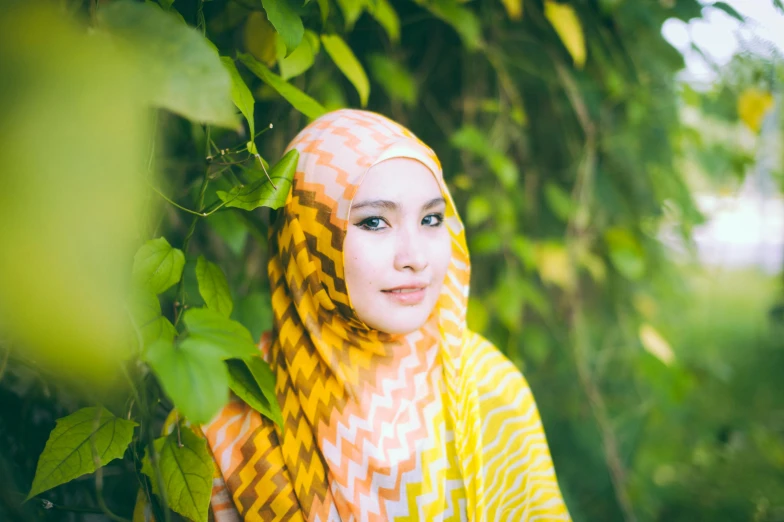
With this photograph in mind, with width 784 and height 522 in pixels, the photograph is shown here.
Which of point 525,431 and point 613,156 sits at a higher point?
point 613,156

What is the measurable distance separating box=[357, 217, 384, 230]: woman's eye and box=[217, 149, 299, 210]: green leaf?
13 cm

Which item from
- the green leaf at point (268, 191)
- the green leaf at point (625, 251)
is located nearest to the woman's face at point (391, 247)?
the green leaf at point (268, 191)

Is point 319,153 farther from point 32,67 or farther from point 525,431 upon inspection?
point 525,431

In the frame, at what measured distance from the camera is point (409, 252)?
914 millimetres

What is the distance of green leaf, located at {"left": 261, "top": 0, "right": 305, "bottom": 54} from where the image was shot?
2.72 ft

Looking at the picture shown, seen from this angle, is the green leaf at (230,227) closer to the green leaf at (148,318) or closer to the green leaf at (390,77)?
the green leaf at (148,318)

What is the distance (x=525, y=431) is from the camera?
3.65ft

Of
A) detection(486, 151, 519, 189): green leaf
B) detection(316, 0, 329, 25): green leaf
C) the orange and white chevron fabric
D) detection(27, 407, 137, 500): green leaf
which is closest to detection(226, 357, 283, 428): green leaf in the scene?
the orange and white chevron fabric

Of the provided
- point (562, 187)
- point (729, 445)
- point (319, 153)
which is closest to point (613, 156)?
point (562, 187)

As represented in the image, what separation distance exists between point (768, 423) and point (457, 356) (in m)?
2.64

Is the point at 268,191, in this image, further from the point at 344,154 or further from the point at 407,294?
the point at 407,294

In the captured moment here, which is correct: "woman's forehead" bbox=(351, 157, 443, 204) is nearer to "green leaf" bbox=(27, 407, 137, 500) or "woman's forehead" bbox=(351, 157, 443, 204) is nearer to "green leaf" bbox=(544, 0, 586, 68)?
"green leaf" bbox=(27, 407, 137, 500)

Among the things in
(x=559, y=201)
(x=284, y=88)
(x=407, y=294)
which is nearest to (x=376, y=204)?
(x=407, y=294)

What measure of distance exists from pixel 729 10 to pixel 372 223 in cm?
109
